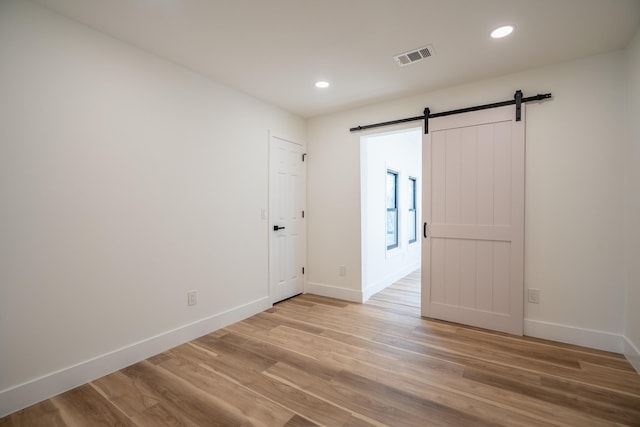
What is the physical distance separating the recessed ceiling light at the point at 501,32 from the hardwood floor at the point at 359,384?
262 cm

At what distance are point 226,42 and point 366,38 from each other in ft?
3.77

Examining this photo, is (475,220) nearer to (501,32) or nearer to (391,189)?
(501,32)

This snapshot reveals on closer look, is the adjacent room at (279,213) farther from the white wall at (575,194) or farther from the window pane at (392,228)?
the window pane at (392,228)

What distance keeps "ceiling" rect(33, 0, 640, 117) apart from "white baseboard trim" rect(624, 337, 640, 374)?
8.09ft

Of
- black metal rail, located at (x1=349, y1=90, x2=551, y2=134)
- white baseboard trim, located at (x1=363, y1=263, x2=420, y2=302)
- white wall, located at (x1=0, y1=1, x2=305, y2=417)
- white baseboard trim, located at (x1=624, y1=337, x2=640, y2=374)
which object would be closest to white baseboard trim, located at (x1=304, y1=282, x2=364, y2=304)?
white baseboard trim, located at (x1=363, y1=263, x2=420, y2=302)

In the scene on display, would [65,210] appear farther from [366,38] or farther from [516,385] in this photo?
[516,385]

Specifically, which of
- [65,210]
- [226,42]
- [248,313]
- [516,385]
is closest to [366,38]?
[226,42]

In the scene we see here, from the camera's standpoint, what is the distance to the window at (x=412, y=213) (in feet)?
20.2

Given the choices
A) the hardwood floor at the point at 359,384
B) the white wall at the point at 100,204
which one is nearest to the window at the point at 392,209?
the hardwood floor at the point at 359,384

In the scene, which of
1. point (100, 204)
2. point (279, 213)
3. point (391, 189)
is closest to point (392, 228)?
point (391, 189)

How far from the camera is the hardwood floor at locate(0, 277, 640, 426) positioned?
5.82 feet

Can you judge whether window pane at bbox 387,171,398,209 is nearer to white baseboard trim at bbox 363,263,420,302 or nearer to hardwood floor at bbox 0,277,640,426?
white baseboard trim at bbox 363,263,420,302

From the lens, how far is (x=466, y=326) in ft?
10.3

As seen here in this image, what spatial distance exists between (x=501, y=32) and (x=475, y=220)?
1.73 metres
